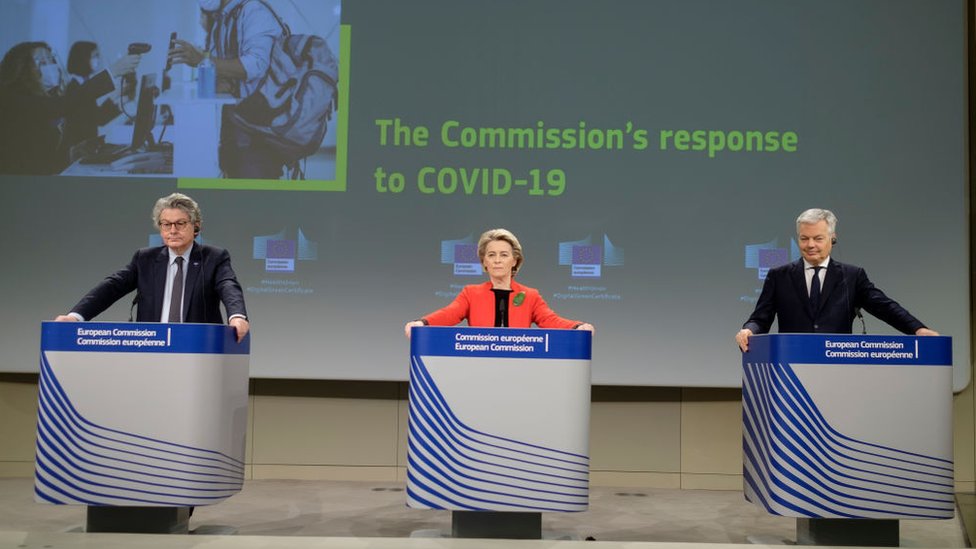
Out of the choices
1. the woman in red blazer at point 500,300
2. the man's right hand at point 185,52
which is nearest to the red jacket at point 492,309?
the woman in red blazer at point 500,300

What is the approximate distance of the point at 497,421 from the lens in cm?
347

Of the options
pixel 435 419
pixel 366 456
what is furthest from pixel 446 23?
pixel 435 419

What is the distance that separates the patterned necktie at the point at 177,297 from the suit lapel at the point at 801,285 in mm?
2659

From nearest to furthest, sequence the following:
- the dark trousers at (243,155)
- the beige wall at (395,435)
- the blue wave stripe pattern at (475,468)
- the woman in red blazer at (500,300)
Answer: the blue wave stripe pattern at (475,468), the woman in red blazer at (500,300), the dark trousers at (243,155), the beige wall at (395,435)

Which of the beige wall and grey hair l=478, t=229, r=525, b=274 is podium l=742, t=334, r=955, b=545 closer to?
grey hair l=478, t=229, r=525, b=274

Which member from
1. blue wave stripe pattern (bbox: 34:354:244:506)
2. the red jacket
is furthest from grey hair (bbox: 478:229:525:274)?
blue wave stripe pattern (bbox: 34:354:244:506)

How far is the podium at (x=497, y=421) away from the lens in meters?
3.45

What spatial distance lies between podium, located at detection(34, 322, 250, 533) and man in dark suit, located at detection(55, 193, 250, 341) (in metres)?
0.42

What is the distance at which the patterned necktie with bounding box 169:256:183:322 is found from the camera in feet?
13.0

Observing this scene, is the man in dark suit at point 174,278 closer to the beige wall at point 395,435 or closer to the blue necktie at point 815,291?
the beige wall at point 395,435

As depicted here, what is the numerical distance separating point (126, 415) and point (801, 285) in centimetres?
284

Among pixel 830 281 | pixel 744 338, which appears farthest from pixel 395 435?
pixel 830 281

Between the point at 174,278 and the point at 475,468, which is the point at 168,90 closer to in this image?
the point at 174,278

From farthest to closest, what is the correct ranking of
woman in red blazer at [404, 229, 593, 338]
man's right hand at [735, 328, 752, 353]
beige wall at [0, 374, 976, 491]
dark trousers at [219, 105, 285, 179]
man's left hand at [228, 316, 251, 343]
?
beige wall at [0, 374, 976, 491]
dark trousers at [219, 105, 285, 179]
woman in red blazer at [404, 229, 593, 338]
man's right hand at [735, 328, 752, 353]
man's left hand at [228, 316, 251, 343]
